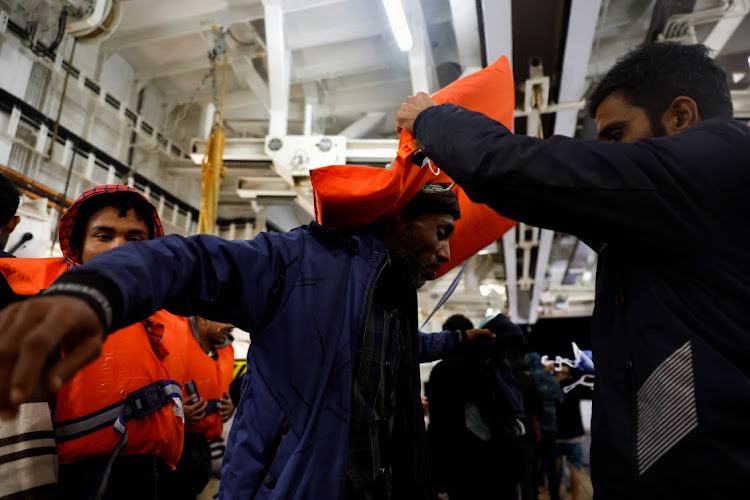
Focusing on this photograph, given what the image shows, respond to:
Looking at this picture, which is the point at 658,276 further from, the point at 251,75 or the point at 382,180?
the point at 251,75

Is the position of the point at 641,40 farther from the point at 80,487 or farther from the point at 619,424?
the point at 80,487

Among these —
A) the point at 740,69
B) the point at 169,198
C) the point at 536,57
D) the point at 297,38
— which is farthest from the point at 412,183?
the point at 169,198

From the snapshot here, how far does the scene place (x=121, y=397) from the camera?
1.33 meters

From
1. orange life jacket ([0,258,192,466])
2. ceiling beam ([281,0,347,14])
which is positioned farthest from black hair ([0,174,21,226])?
ceiling beam ([281,0,347,14])

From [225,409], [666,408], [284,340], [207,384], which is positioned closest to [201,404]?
[207,384]

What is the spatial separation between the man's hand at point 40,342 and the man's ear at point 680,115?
43.6 inches

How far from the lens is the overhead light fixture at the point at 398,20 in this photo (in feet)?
11.6

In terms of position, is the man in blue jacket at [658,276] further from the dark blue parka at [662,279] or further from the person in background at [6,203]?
the person in background at [6,203]

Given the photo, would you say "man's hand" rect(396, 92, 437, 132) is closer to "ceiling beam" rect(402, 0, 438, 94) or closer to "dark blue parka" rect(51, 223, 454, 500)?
"dark blue parka" rect(51, 223, 454, 500)

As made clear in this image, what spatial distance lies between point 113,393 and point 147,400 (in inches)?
4.0

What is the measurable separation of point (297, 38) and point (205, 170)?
96.0 inches

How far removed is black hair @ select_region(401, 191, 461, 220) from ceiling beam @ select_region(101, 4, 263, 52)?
16.0 ft

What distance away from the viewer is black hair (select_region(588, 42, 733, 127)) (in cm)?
94

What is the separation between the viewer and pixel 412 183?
4.79 ft
